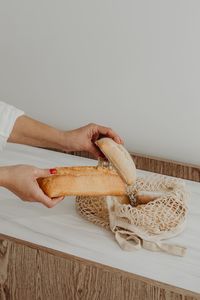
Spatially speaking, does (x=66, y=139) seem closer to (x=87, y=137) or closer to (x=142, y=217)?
(x=87, y=137)

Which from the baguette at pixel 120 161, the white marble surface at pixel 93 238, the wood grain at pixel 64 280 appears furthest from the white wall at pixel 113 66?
the wood grain at pixel 64 280

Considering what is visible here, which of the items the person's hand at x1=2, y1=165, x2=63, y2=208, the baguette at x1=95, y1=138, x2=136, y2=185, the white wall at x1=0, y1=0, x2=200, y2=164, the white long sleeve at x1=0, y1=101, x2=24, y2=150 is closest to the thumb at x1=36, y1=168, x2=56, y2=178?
the person's hand at x1=2, y1=165, x2=63, y2=208

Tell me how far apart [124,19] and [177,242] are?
26.5 inches

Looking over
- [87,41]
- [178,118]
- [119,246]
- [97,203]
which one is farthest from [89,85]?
[119,246]

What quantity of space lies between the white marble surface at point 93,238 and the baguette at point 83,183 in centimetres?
11

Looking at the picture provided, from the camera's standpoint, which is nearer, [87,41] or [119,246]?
[119,246]

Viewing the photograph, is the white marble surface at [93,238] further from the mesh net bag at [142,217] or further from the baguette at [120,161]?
the baguette at [120,161]

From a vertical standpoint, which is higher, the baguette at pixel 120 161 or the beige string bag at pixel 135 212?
the baguette at pixel 120 161

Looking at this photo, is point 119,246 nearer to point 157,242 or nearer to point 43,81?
point 157,242

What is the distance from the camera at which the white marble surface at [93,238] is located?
4.18ft

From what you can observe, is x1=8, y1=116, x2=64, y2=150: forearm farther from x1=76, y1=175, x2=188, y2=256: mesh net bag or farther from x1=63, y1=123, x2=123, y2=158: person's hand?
x1=76, y1=175, x2=188, y2=256: mesh net bag

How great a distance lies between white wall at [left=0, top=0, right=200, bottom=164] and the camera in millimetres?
1665

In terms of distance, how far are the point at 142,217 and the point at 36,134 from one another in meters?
0.41

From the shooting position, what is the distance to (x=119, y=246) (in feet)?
4.48
